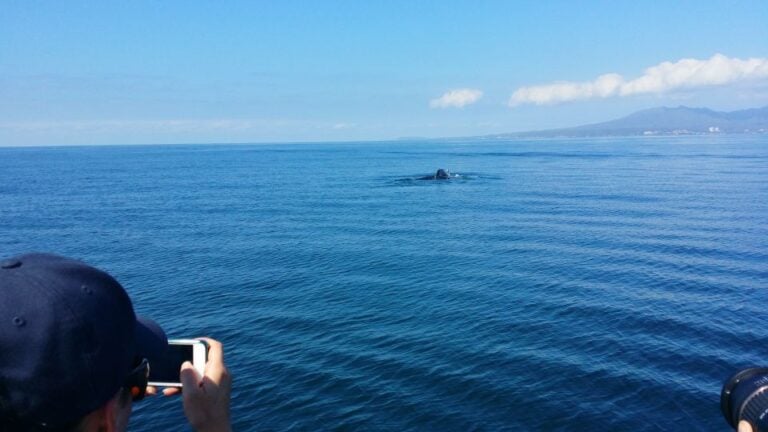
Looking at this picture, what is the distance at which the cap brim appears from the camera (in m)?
3.77

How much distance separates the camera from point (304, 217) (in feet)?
226

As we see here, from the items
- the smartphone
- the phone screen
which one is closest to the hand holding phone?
the smartphone

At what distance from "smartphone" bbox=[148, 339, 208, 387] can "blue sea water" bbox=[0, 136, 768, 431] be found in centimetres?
1919

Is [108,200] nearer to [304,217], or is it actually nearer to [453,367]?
[304,217]

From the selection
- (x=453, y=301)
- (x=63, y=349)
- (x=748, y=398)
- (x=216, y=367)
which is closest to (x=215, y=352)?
(x=216, y=367)

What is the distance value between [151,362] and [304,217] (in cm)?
6560

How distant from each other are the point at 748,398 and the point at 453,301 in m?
30.6

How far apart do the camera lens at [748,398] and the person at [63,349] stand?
5.45 metres

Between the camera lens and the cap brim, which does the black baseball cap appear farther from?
the camera lens

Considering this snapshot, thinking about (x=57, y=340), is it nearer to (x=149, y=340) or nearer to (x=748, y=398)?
(x=149, y=340)

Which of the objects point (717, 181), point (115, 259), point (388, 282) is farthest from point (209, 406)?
point (717, 181)

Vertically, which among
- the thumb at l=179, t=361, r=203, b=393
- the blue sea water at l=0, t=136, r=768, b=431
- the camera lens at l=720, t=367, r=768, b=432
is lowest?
the blue sea water at l=0, t=136, r=768, b=431

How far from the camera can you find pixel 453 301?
118 feet

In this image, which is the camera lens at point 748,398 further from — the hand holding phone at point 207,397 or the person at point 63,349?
the person at point 63,349
